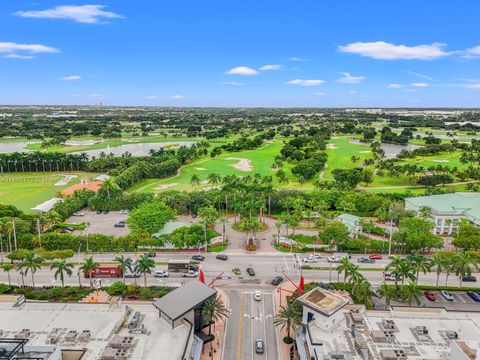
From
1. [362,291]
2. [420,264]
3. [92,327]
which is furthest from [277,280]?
[92,327]

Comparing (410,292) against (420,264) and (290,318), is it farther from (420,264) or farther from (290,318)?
(290,318)

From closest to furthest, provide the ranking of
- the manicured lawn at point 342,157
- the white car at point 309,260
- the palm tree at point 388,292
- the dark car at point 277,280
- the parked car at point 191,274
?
the palm tree at point 388,292 < the dark car at point 277,280 < the parked car at point 191,274 < the white car at point 309,260 < the manicured lawn at point 342,157

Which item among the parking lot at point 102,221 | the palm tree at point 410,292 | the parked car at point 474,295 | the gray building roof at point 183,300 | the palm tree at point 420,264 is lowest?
the parked car at point 474,295

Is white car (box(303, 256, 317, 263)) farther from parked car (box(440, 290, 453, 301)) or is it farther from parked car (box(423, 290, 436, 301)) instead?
parked car (box(440, 290, 453, 301))

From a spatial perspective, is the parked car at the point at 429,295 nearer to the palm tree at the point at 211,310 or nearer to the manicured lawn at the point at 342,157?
the palm tree at the point at 211,310

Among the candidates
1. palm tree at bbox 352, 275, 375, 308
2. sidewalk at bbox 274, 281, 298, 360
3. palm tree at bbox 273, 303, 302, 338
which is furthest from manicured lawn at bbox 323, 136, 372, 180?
palm tree at bbox 273, 303, 302, 338

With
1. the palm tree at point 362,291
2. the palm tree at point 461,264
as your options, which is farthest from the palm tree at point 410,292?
the palm tree at point 461,264

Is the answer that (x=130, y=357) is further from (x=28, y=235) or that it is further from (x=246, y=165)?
(x=246, y=165)
